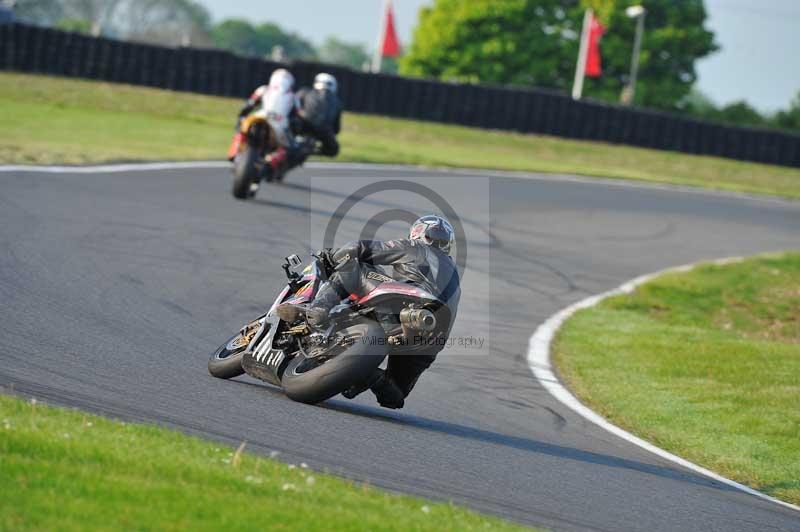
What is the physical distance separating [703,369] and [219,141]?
14674mm

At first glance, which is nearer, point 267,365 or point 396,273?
point 396,273

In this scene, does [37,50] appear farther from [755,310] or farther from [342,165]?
[755,310]

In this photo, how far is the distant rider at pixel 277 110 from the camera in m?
→ 15.4

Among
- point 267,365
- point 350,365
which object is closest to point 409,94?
point 267,365

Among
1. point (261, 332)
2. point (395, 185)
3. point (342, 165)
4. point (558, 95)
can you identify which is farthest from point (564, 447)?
point (558, 95)

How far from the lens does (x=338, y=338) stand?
6840mm

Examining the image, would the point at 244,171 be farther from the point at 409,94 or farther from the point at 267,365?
the point at 409,94

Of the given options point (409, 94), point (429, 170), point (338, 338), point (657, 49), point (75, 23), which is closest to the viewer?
point (338, 338)

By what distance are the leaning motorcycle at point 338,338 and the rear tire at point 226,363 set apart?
2 centimetres

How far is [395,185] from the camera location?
68.1 ft

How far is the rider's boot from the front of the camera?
6.91 metres

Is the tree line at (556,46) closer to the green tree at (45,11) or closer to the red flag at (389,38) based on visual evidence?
the red flag at (389,38)

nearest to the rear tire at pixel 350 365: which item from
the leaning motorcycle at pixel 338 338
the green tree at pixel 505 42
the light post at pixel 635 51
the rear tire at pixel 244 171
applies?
the leaning motorcycle at pixel 338 338

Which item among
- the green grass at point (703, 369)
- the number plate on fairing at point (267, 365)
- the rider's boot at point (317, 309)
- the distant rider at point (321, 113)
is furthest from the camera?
the distant rider at point (321, 113)
